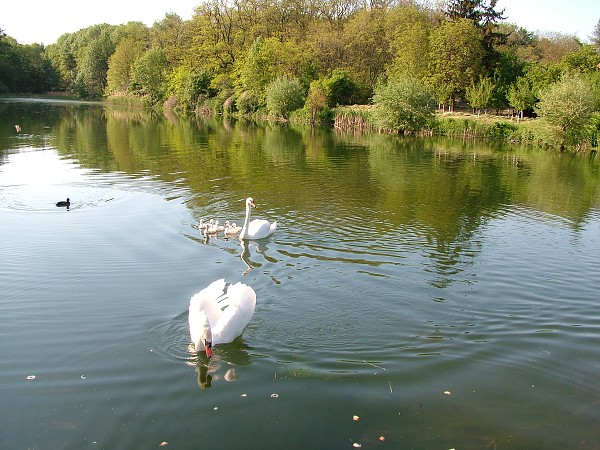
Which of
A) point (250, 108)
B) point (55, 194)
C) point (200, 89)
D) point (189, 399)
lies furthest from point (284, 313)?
point (200, 89)

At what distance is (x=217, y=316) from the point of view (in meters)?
9.14

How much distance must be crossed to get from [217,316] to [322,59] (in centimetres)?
7207

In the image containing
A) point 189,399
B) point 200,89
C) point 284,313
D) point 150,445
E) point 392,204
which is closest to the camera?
point 150,445

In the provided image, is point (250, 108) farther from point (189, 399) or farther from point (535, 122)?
point (189, 399)

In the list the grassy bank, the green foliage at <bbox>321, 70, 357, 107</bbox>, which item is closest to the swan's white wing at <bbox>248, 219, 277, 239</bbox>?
the grassy bank

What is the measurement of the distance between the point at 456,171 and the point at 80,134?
32917 mm

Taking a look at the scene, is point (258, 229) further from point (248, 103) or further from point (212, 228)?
point (248, 103)

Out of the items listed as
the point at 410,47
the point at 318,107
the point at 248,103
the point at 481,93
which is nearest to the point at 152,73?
the point at 248,103

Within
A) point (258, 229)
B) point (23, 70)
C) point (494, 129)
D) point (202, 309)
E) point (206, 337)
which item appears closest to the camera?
point (206, 337)

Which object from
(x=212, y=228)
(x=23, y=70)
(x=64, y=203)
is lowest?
(x=212, y=228)

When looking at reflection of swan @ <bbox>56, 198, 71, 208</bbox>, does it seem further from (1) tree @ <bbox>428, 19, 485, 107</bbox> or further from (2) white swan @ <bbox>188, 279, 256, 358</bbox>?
(1) tree @ <bbox>428, 19, 485, 107</bbox>

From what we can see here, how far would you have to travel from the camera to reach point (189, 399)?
7355 mm

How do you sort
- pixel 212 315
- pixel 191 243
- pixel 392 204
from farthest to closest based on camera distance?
pixel 392 204, pixel 191 243, pixel 212 315

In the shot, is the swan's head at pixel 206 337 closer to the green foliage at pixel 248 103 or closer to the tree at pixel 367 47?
the tree at pixel 367 47
